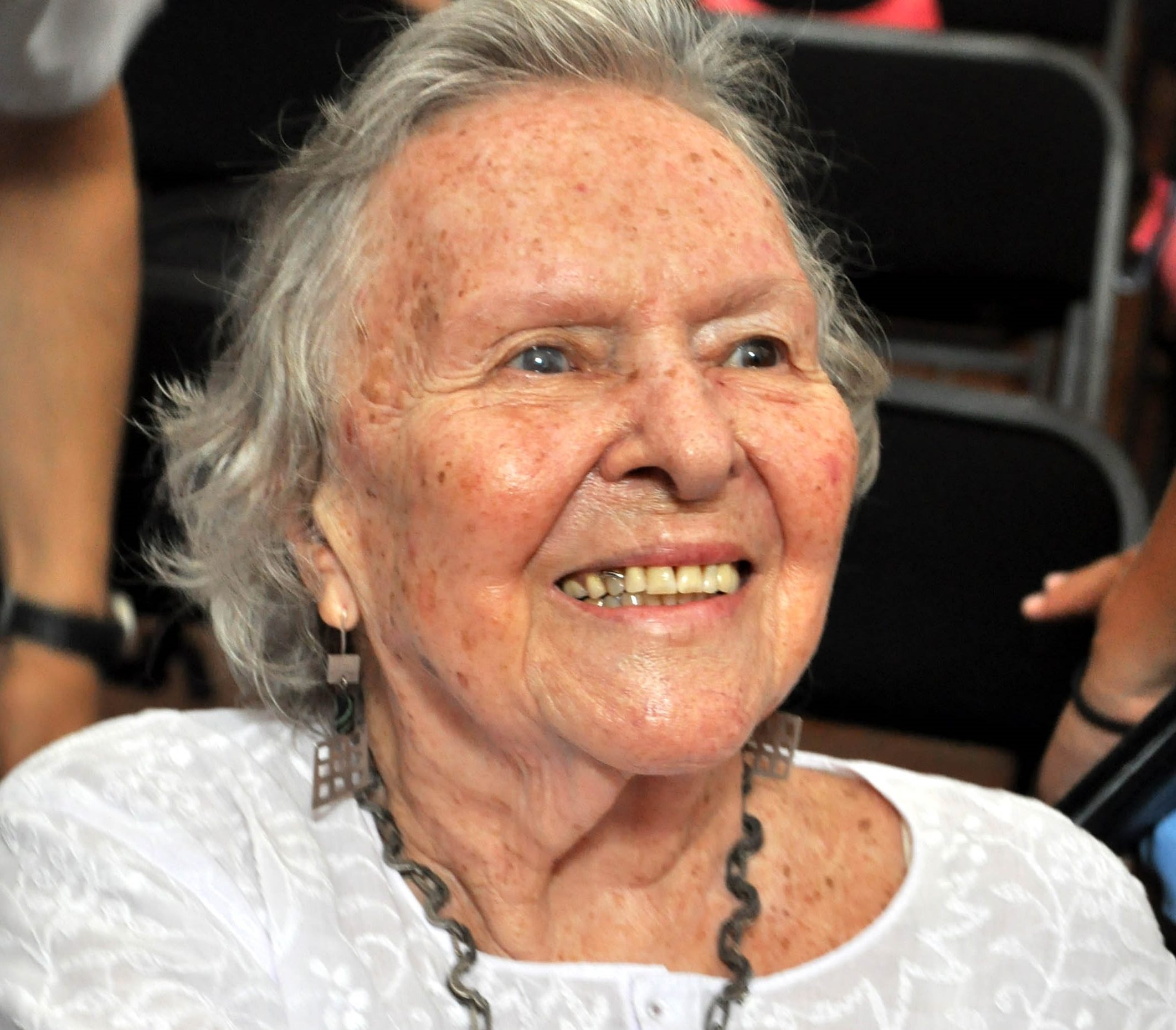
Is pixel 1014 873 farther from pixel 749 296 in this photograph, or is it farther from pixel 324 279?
pixel 324 279

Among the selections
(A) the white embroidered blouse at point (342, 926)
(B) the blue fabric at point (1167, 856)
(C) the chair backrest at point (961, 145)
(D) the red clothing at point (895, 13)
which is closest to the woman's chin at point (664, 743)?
(A) the white embroidered blouse at point (342, 926)

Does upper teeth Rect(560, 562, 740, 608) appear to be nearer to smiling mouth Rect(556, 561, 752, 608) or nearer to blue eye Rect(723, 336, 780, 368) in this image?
smiling mouth Rect(556, 561, 752, 608)

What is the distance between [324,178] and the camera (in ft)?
4.33

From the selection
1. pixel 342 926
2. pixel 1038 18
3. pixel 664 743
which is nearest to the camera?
pixel 664 743

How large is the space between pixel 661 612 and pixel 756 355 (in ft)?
0.93

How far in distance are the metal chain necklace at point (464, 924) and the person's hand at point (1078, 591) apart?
483 millimetres

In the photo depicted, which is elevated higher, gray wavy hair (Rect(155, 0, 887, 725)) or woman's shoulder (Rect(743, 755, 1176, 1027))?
gray wavy hair (Rect(155, 0, 887, 725))

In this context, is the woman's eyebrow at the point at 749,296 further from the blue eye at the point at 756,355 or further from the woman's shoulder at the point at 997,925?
the woman's shoulder at the point at 997,925

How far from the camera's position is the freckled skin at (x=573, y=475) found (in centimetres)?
114

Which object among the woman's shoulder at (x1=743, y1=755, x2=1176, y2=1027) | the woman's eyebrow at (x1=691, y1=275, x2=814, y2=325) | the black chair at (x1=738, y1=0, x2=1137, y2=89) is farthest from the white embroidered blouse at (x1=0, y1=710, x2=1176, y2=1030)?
the black chair at (x1=738, y1=0, x2=1137, y2=89)

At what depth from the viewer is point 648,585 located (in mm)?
1180

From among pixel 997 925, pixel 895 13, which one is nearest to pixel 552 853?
pixel 997 925

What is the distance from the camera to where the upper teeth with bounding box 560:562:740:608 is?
1.18 metres

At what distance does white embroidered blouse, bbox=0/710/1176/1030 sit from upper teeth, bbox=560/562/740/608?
1.10ft
